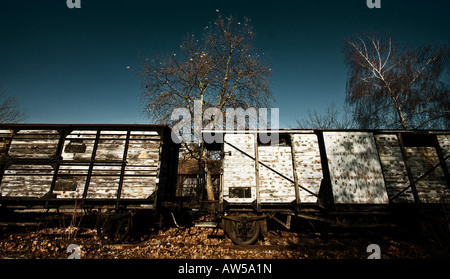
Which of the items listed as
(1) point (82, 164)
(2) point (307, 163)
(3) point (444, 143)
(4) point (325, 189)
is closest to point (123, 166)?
(1) point (82, 164)

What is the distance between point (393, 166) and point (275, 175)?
493 centimetres

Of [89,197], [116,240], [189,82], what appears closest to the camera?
[116,240]

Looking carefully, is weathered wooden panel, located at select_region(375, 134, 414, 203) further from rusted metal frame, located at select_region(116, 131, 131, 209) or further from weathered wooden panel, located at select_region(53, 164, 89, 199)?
weathered wooden panel, located at select_region(53, 164, 89, 199)

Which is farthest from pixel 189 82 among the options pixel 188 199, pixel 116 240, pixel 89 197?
pixel 116 240

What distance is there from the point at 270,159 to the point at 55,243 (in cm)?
884

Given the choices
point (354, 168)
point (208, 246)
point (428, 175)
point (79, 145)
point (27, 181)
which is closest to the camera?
point (208, 246)

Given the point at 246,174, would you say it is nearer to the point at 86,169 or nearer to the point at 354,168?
the point at 354,168

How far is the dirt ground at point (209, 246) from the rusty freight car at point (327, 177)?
0.76 metres

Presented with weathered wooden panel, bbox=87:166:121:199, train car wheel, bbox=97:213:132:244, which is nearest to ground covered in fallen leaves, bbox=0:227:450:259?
train car wheel, bbox=97:213:132:244

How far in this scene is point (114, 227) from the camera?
6512 mm

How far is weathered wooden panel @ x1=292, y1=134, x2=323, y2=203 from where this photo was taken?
660cm

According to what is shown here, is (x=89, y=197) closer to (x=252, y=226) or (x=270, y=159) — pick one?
(x=252, y=226)
